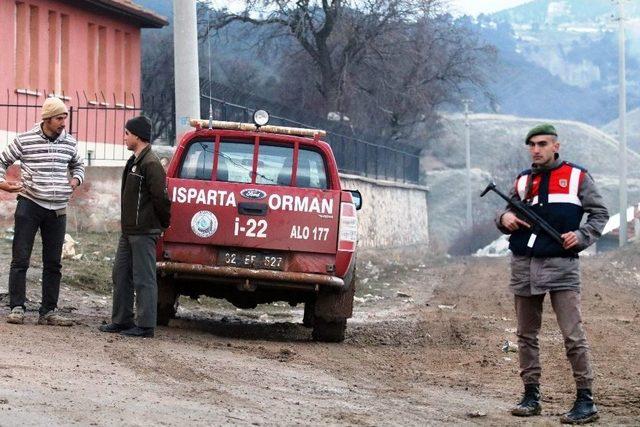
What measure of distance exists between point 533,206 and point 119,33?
29.8m

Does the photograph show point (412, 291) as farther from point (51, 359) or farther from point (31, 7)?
point (51, 359)

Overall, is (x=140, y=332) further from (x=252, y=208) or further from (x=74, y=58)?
(x=74, y=58)

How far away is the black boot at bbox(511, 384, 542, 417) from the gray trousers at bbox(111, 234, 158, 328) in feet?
14.1

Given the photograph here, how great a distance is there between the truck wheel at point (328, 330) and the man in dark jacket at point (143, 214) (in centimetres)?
198

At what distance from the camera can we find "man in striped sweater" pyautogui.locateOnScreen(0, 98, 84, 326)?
1317 centimetres

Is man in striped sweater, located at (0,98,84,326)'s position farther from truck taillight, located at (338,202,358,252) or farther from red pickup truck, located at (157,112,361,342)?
truck taillight, located at (338,202,358,252)

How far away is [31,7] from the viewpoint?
33250 mm

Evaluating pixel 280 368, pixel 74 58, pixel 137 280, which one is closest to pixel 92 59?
pixel 74 58

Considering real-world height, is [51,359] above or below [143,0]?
below

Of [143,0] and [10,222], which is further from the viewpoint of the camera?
[143,0]

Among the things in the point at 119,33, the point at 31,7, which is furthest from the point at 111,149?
the point at 119,33

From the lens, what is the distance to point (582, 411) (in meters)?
9.42

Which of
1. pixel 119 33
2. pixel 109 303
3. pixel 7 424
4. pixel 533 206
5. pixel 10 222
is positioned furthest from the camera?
pixel 119 33

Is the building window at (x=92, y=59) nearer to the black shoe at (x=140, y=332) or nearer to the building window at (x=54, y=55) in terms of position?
the building window at (x=54, y=55)
